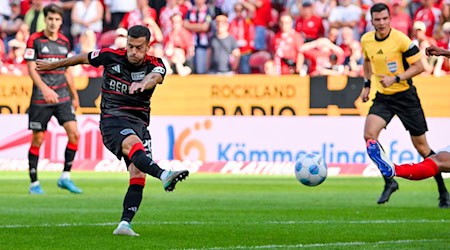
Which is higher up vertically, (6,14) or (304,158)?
(6,14)

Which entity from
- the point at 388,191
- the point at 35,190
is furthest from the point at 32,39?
the point at 388,191

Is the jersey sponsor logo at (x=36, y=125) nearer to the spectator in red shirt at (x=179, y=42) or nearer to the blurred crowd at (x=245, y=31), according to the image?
the blurred crowd at (x=245, y=31)

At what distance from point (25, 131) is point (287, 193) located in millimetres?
7923

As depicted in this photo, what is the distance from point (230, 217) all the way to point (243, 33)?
43.7 ft

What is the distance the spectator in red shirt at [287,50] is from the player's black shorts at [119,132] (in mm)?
14085

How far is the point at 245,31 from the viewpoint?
24969 mm

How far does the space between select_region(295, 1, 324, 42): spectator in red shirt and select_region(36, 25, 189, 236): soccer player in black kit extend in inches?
575

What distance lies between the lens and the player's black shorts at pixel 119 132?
9883 mm

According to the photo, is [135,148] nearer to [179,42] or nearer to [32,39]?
[32,39]

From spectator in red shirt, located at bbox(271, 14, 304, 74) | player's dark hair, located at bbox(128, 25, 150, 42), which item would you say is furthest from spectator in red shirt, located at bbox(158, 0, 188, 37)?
player's dark hair, located at bbox(128, 25, 150, 42)

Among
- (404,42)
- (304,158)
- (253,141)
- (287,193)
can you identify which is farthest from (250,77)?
(304,158)

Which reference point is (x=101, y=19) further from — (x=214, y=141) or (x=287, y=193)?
(x=287, y=193)

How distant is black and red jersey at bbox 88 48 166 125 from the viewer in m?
10.0

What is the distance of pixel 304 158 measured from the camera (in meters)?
12.4
